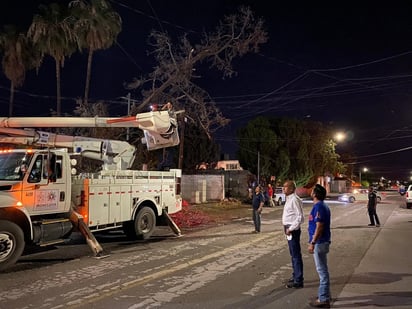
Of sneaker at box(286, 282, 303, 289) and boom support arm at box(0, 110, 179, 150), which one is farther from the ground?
boom support arm at box(0, 110, 179, 150)

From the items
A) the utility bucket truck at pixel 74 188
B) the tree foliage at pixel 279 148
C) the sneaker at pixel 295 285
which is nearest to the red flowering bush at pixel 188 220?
the utility bucket truck at pixel 74 188

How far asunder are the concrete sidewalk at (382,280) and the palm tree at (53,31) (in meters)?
18.2

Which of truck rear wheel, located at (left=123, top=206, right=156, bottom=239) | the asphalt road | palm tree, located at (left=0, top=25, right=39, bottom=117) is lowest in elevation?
the asphalt road

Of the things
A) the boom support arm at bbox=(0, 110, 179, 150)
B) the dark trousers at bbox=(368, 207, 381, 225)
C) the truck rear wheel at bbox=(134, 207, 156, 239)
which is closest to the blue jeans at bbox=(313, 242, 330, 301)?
the boom support arm at bbox=(0, 110, 179, 150)

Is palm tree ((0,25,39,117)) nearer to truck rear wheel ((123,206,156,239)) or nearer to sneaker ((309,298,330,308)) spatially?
truck rear wheel ((123,206,156,239))

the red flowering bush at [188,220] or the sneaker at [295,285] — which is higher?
the red flowering bush at [188,220]

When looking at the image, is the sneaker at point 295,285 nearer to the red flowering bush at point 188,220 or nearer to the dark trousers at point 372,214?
the red flowering bush at point 188,220

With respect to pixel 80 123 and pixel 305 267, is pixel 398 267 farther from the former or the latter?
pixel 80 123

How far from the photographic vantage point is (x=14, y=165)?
10.1 m

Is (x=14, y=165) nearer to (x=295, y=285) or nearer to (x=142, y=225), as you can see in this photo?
(x=142, y=225)

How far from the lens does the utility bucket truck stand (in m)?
9.63

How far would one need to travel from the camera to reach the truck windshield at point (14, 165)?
9.88 metres

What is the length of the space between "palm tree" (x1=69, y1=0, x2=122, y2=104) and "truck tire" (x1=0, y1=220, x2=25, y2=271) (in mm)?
15391

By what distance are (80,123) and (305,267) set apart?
24.6 ft
